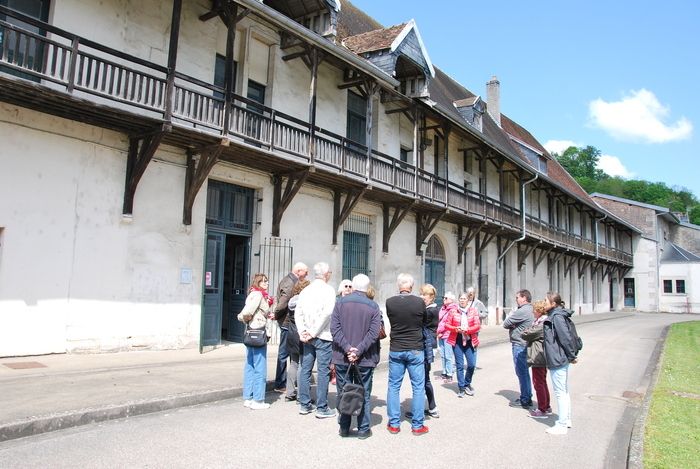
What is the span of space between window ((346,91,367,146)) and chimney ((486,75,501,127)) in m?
17.6

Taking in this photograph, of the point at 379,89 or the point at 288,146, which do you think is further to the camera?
the point at 379,89

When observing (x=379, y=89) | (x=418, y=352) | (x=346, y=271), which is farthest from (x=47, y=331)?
(x=379, y=89)

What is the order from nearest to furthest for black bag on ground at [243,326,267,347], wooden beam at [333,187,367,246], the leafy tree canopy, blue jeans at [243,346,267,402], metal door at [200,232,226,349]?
black bag on ground at [243,326,267,347], blue jeans at [243,346,267,402], metal door at [200,232,226,349], wooden beam at [333,187,367,246], the leafy tree canopy

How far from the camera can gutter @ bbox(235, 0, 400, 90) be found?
10.6m

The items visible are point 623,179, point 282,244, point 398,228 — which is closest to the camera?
point 282,244

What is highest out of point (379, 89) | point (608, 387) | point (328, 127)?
point (379, 89)

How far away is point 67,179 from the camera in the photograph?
30.8 ft

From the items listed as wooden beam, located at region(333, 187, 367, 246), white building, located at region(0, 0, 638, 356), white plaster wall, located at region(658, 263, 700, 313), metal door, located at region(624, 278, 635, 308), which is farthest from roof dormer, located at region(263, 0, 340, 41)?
white plaster wall, located at region(658, 263, 700, 313)

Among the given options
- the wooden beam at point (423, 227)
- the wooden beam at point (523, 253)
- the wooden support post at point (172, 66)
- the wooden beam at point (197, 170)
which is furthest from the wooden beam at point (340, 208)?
the wooden beam at point (523, 253)

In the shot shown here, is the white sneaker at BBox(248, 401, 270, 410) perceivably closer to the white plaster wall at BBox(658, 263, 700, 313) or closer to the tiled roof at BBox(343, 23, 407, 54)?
the tiled roof at BBox(343, 23, 407, 54)

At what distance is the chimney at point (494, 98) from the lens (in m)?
32.5

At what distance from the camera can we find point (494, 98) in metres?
32.7

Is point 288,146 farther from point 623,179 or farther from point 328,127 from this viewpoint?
point 623,179

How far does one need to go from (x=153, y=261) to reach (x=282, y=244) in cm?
364
